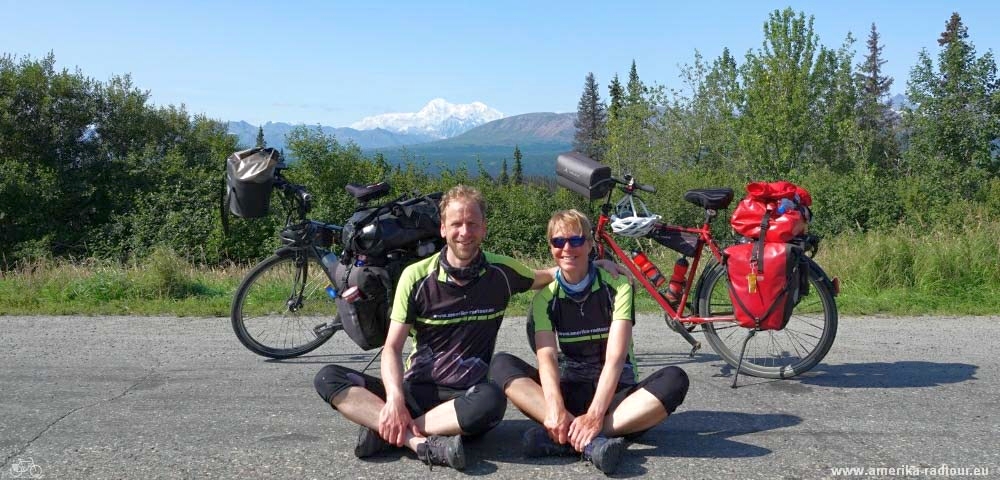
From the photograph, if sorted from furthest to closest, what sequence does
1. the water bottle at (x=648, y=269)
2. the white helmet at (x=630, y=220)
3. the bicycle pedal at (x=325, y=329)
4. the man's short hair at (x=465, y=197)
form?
the bicycle pedal at (x=325, y=329) < the water bottle at (x=648, y=269) < the white helmet at (x=630, y=220) < the man's short hair at (x=465, y=197)

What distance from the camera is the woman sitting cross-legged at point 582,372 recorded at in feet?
11.5

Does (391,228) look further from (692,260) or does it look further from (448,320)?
(692,260)

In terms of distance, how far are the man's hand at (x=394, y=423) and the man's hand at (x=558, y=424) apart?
65 centimetres

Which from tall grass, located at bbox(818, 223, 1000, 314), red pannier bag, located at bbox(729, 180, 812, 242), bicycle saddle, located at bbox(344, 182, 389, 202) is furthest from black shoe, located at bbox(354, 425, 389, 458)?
tall grass, located at bbox(818, 223, 1000, 314)

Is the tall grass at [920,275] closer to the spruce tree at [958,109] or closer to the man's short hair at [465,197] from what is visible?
the man's short hair at [465,197]

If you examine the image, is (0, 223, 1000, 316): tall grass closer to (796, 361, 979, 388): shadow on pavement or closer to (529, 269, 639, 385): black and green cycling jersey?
(796, 361, 979, 388): shadow on pavement

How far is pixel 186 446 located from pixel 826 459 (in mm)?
2960

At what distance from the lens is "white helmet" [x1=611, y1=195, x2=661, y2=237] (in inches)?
202

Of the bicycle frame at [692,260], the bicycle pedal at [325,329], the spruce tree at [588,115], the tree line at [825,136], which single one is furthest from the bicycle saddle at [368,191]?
the spruce tree at [588,115]

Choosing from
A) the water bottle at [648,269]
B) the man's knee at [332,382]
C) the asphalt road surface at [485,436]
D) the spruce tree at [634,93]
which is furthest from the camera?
the spruce tree at [634,93]

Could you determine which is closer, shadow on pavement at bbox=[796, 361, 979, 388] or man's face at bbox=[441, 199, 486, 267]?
man's face at bbox=[441, 199, 486, 267]

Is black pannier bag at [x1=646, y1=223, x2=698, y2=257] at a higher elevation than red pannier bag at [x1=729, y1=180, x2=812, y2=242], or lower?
lower

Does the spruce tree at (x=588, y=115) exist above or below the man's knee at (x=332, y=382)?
above

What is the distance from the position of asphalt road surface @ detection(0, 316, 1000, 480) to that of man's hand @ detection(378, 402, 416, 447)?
11cm
